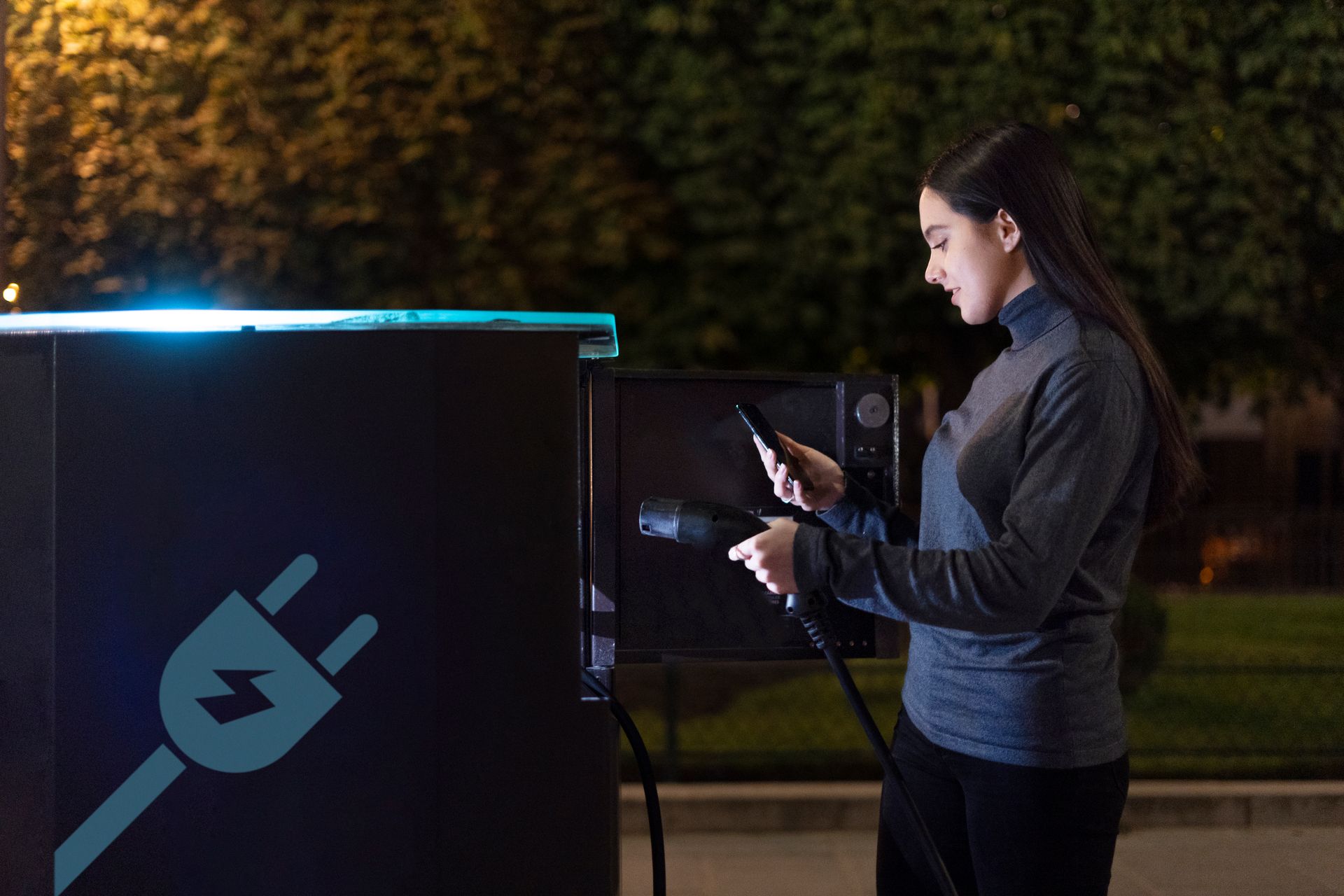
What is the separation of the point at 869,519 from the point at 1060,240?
51cm

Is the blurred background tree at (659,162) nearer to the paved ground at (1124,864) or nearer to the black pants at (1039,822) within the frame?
the paved ground at (1124,864)

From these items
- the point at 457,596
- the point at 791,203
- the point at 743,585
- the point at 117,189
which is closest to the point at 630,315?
the point at 791,203

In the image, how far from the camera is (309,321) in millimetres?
1297

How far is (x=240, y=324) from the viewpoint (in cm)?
128

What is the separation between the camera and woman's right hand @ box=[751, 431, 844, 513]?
1.52 metres

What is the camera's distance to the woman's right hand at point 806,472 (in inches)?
59.9

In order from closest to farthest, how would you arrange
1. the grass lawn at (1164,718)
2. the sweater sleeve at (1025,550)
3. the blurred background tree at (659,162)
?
the sweater sleeve at (1025,550)
the blurred background tree at (659,162)
the grass lawn at (1164,718)

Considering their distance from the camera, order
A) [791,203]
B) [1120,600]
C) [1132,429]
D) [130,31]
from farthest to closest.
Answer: [791,203]
[130,31]
[1120,600]
[1132,429]

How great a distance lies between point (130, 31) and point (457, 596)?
4.37 metres

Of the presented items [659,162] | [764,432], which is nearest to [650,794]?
[764,432]

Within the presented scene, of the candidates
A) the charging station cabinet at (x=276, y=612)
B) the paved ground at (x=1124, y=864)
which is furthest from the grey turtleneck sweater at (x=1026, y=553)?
the paved ground at (x=1124, y=864)

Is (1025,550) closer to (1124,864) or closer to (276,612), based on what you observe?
(276,612)

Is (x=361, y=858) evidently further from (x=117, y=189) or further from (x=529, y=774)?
(x=117, y=189)

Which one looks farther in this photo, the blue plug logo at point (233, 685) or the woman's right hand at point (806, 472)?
the woman's right hand at point (806, 472)
